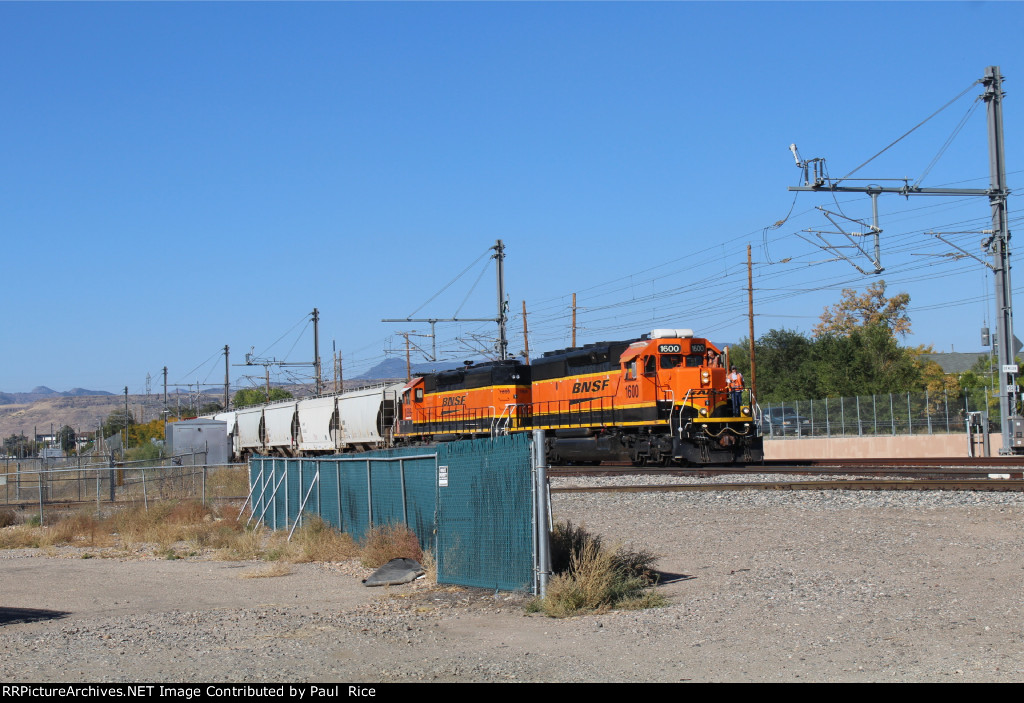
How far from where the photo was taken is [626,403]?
92.6 feet

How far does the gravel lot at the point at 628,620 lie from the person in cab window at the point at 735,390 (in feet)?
38.0

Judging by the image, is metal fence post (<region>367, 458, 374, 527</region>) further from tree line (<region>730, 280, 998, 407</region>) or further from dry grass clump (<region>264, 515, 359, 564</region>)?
tree line (<region>730, 280, 998, 407</region>)

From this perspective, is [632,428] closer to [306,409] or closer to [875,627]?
[875,627]

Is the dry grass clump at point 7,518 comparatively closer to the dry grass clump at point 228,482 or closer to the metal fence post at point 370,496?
the dry grass clump at point 228,482

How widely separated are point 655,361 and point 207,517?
12.9 metres

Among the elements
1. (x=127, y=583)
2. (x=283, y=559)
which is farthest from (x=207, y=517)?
(x=127, y=583)

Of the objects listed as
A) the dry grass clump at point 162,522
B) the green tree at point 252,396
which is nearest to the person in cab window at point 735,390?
the dry grass clump at point 162,522

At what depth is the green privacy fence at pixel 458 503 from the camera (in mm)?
10828

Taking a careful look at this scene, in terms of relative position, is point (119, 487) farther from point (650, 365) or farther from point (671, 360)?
point (671, 360)

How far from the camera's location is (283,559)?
1609 centimetres

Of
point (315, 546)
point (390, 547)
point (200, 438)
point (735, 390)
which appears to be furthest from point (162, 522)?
point (200, 438)

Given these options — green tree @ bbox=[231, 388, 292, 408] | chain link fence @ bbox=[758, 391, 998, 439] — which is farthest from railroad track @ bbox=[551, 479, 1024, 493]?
green tree @ bbox=[231, 388, 292, 408]

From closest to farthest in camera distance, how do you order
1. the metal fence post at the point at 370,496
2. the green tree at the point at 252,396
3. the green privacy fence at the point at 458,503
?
the green privacy fence at the point at 458,503 → the metal fence post at the point at 370,496 → the green tree at the point at 252,396

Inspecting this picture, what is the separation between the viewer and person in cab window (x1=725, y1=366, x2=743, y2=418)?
27188 mm
